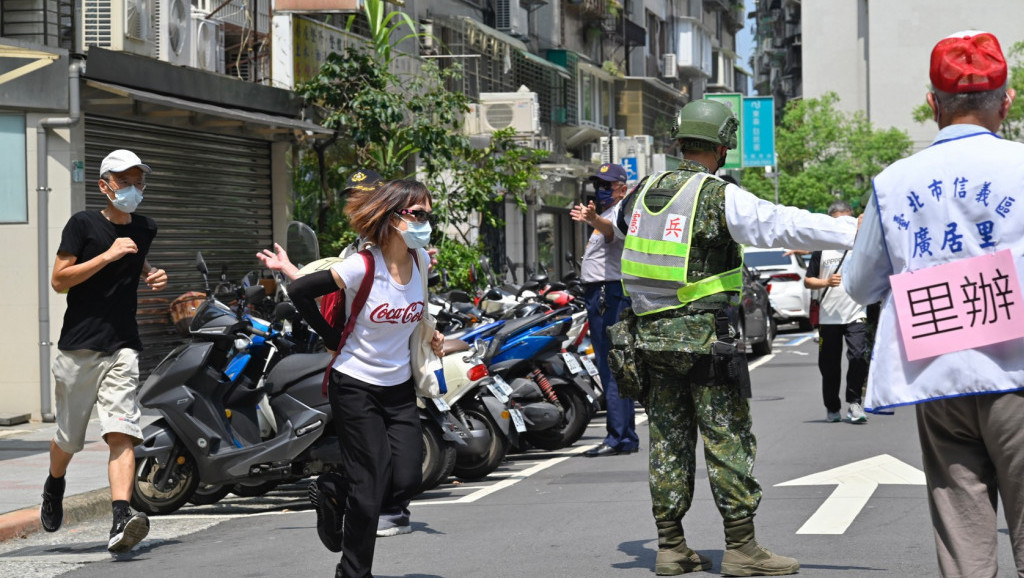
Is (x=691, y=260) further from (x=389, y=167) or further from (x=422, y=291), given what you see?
(x=389, y=167)

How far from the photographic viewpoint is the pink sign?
4215mm

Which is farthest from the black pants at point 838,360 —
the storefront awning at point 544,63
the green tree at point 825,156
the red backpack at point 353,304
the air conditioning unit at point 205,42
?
the green tree at point 825,156

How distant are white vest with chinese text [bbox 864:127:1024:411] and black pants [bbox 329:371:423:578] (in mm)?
2370

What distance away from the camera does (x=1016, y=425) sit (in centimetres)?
416

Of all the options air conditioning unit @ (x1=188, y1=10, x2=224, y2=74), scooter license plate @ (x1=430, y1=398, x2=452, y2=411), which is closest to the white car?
air conditioning unit @ (x1=188, y1=10, x2=224, y2=74)

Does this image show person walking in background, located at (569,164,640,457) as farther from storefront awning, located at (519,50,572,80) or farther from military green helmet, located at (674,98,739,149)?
storefront awning, located at (519,50,572,80)

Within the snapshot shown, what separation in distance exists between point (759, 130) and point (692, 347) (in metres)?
40.5

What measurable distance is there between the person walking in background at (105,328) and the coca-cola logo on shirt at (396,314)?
6.02 ft

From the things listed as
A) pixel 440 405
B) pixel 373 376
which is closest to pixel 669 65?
pixel 440 405

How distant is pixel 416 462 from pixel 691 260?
4.57ft

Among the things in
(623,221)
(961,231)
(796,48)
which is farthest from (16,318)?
(796,48)

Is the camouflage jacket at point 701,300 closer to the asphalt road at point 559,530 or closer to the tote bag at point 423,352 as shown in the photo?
the tote bag at point 423,352

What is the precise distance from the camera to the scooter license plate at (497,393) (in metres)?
10.5

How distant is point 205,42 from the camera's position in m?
18.0
